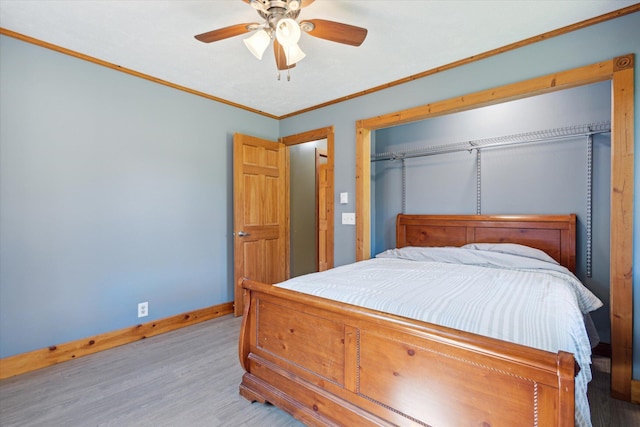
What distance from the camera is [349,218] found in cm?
334

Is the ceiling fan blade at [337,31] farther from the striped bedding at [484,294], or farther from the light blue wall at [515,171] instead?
the light blue wall at [515,171]

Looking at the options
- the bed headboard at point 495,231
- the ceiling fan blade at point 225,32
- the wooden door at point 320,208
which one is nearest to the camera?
the ceiling fan blade at point 225,32

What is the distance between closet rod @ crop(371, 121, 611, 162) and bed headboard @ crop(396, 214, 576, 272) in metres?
0.70

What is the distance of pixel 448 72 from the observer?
2672 millimetres

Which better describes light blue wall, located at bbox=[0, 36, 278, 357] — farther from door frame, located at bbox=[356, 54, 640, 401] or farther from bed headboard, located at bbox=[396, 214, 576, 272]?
door frame, located at bbox=[356, 54, 640, 401]

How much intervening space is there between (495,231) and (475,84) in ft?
4.54

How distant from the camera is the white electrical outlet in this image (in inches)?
111

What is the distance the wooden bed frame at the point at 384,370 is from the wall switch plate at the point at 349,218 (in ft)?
5.43

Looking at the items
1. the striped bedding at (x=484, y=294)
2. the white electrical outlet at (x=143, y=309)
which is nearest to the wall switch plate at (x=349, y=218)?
the striped bedding at (x=484, y=294)

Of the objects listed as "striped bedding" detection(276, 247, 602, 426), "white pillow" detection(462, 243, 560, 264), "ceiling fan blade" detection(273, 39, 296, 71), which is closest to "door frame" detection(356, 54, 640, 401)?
"striped bedding" detection(276, 247, 602, 426)

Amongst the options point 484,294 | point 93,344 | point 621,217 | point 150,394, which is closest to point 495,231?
point 621,217

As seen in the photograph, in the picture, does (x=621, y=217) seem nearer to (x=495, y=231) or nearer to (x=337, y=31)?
(x=495, y=231)

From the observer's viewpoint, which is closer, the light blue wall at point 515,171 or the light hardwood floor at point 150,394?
the light hardwood floor at point 150,394

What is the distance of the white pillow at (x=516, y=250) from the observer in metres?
2.45
